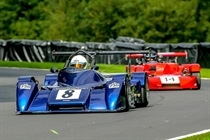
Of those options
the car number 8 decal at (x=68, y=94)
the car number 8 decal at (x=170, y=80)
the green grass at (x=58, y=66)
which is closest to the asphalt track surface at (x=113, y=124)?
the car number 8 decal at (x=68, y=94)

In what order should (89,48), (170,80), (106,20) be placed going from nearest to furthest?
(170,80) → (89,48) → (106,20)

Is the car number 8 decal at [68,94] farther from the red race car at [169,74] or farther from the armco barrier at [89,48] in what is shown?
the armco barrier at [89,48]

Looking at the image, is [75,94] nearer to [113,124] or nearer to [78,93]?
[78,93]

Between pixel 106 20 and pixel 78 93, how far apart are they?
46.4 m

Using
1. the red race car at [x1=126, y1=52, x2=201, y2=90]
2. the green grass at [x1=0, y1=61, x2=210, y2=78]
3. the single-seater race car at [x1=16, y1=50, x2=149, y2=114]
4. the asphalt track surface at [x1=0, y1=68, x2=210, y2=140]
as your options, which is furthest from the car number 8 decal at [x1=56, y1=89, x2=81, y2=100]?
the green grass at [x1=0, y1=61, x2=210, y2=78]

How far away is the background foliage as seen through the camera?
178 ft

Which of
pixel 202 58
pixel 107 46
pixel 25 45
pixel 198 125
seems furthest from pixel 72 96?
pixel 25 45

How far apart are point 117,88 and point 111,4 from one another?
46.5m

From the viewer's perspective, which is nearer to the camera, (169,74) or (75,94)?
(75,94)

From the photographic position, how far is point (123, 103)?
13.9 m

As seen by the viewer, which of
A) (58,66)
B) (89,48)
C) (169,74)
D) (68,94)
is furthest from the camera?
(89,48)

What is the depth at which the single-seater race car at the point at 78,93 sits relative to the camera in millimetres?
13557

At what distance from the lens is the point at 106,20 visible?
59969mm

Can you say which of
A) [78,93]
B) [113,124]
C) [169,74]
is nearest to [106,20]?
[169,74]
